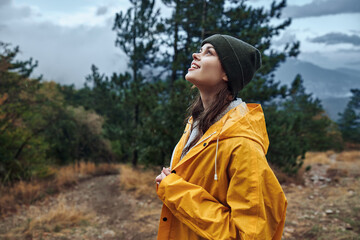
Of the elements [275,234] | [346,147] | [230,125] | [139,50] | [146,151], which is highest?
[139,50]

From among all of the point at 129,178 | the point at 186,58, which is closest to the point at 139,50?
the point at 186,58

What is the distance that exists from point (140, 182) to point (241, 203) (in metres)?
6.75

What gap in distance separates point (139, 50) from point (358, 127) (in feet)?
92.7

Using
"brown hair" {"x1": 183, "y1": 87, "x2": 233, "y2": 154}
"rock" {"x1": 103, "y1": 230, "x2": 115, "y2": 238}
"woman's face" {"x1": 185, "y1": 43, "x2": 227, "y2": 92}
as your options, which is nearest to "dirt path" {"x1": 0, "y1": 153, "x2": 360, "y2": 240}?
"rock" {"x1": 103, "y1": 230, "x2": 115, "y2": 238}

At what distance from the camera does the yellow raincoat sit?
105 centimetres

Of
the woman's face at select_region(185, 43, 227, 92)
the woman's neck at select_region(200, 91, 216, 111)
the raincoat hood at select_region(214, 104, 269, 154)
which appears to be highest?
the woman's face at select_region(185, 43, 227, 92)

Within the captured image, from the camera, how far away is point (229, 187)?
1128 mm

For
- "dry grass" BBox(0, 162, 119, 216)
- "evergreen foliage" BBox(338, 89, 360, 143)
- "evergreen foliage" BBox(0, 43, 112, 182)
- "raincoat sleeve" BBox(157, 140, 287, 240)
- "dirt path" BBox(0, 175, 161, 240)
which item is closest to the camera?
"raincoat sleeve" BBox(157, 140, 287, 240)

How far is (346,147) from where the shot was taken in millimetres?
24078

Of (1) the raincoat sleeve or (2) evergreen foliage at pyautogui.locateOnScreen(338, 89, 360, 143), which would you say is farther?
(2) evergreen foliage at pyautogui.locateOnScreen(338, 89, 360, 143)

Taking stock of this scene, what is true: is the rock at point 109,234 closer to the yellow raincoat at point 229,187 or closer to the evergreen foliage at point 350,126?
the yellow raincoat at point 229,187

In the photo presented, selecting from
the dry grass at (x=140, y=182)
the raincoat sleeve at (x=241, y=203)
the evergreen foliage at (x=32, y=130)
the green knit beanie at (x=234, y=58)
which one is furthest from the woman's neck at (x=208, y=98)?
the evergreen foliage at (x=32, y=130)

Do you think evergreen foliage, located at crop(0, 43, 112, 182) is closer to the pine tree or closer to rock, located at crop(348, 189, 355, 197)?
the pine tree

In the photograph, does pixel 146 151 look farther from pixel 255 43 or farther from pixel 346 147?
pixel 346 147
